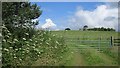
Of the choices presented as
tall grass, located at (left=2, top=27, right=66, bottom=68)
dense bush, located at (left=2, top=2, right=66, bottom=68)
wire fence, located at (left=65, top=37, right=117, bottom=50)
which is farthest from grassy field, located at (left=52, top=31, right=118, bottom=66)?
dense bush, located at (left=2, top=2, right=66, bottom=68)

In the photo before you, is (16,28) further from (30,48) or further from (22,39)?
(30,48)

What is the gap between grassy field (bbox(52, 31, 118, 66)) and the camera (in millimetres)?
9195

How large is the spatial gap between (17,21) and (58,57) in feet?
6.06

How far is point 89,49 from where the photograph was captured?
10.5 metres

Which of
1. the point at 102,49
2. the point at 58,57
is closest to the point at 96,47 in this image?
the point at 102,49

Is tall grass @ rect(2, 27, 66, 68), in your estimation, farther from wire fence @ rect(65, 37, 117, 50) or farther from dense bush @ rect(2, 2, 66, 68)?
wire fence @ rect(65, 37, 117, 50)

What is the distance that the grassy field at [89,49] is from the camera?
9.20 meters

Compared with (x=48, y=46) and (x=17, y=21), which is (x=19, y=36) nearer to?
(x=17, y=21)

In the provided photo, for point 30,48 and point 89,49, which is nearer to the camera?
point 30,48

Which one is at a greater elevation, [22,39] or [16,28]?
[16,28]

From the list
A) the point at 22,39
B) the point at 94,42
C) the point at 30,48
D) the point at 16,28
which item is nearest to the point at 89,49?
the point at 94,42

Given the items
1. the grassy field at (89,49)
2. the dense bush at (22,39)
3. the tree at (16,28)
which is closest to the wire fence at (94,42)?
the grassy field at (89,49)

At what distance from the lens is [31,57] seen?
27.5ft

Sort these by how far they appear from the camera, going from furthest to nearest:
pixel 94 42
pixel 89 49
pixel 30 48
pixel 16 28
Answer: pixel 94 42, pixel 89 49, pixel 16 28, pixel 30 48
